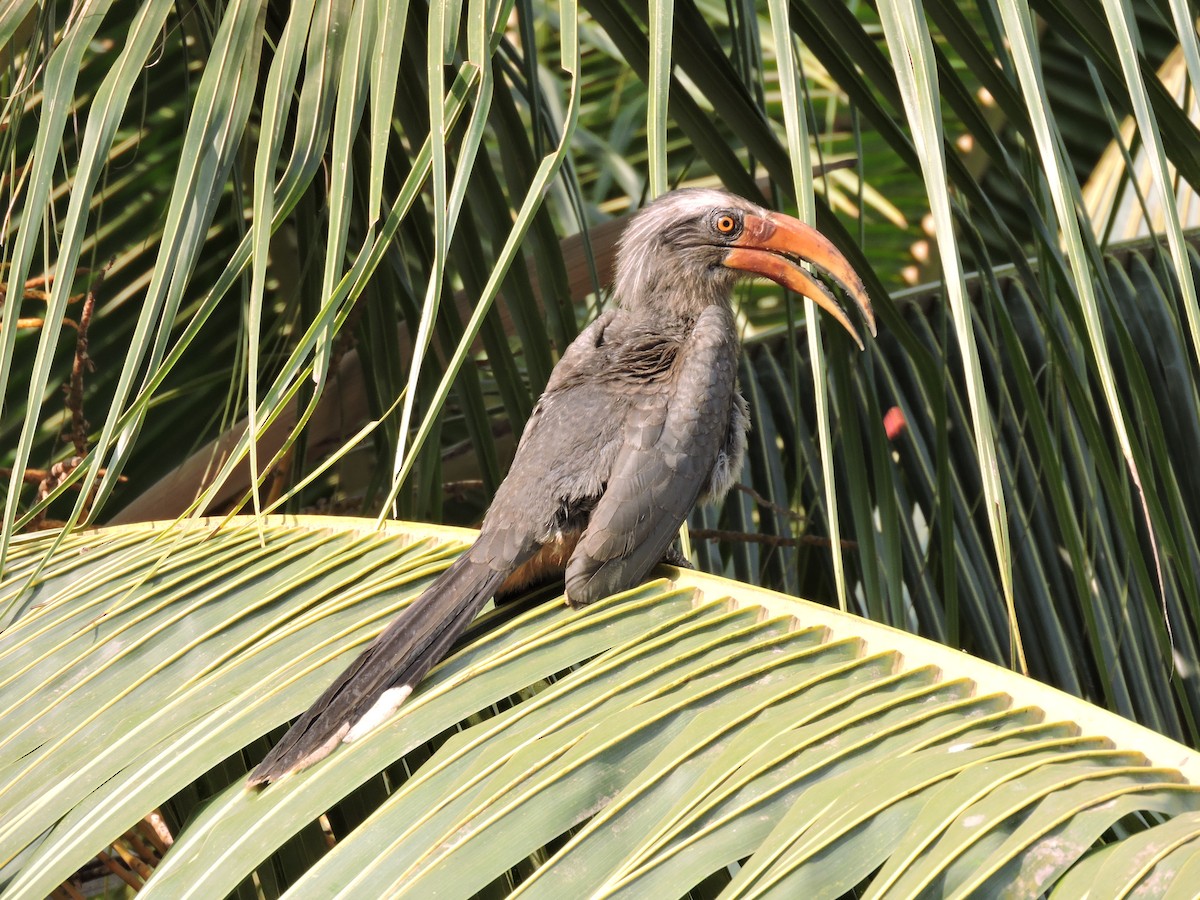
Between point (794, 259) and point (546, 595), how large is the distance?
4.56 ft

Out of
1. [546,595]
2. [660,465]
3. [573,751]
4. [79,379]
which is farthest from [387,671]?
[79,379]

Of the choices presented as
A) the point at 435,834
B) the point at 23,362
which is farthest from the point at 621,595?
the point at 23,362

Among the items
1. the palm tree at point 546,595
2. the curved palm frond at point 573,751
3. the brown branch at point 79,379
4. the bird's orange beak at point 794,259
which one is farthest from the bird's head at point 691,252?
the brown branch at point 79,379

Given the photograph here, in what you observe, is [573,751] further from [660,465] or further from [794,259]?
[794,259]

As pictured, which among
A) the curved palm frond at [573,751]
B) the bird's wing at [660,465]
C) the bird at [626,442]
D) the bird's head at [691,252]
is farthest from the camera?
the bird's head at [691,252]

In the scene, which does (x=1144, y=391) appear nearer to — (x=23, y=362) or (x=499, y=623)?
(x=499, y=623)

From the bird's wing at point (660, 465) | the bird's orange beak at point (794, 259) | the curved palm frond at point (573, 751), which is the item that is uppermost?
the bird's orange beak at point (794, 259)

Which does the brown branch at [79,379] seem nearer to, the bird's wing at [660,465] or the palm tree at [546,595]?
the palm tree at [546,595]

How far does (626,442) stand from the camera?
9.61 feet

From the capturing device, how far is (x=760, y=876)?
54.7 inches

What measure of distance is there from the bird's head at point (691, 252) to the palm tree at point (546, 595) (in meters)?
0.21

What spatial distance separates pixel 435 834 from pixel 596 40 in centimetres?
548

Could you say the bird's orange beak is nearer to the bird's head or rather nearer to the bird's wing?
the bird's head

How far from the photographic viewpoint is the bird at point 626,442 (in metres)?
2.05
